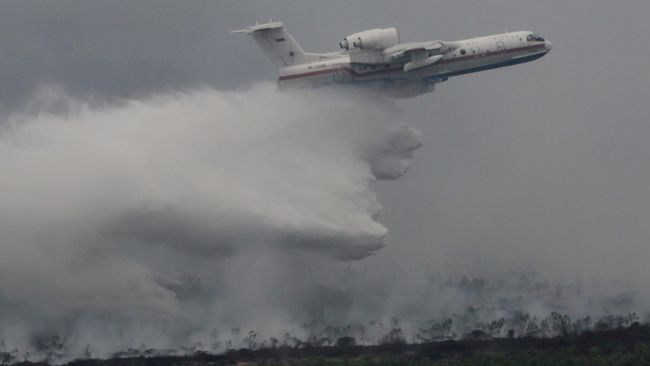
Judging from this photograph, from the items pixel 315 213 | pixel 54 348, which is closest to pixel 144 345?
pixel 54 348

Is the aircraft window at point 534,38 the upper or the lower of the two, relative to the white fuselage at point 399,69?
upper

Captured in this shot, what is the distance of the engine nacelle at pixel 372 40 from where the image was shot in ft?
222

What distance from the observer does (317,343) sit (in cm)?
7262

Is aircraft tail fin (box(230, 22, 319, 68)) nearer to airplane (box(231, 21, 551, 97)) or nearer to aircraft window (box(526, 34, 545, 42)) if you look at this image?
airplane (box(231, 21, 551, 97))

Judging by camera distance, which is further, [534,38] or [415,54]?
[534,38]

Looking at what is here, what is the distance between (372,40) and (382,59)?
89cm

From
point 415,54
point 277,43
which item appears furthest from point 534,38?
point 277,43

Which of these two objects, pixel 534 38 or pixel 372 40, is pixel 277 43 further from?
pixel 534 38

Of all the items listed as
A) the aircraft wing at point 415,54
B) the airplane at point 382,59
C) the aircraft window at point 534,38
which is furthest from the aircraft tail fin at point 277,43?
the aircraft window at point 534,38

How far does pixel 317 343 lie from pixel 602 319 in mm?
13820

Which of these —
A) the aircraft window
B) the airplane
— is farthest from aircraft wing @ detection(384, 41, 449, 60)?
the aircraft window

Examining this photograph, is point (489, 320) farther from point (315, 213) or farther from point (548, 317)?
point (315, 213)

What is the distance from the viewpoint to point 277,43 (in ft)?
228

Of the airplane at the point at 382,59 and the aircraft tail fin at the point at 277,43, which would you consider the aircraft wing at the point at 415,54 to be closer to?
the airplane at the point at 382,59
